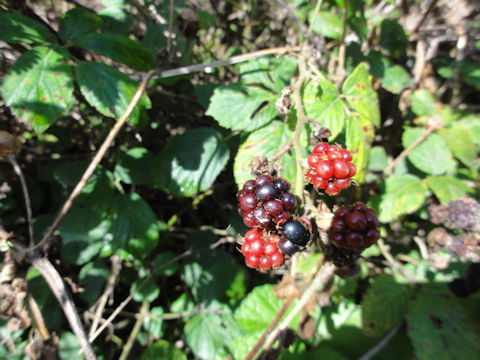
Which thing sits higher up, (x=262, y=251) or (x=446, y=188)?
(x=262, y=251)

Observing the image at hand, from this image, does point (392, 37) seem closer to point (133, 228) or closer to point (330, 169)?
point (330, 169)

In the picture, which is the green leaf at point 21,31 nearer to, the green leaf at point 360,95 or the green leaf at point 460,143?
the green leaf at point 360,95

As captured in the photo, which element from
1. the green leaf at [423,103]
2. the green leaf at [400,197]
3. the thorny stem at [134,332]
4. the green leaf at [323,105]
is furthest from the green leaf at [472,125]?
the thorny stem at [134,332]

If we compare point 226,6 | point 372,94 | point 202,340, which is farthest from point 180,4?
point 202,340

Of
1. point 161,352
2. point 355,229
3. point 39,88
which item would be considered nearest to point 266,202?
point 355,229

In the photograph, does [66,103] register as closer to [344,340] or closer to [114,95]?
[114,95]

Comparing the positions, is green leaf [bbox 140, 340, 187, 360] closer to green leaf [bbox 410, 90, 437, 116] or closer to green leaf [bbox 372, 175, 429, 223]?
green leaf [bbox 372, 175, 429, 223]
